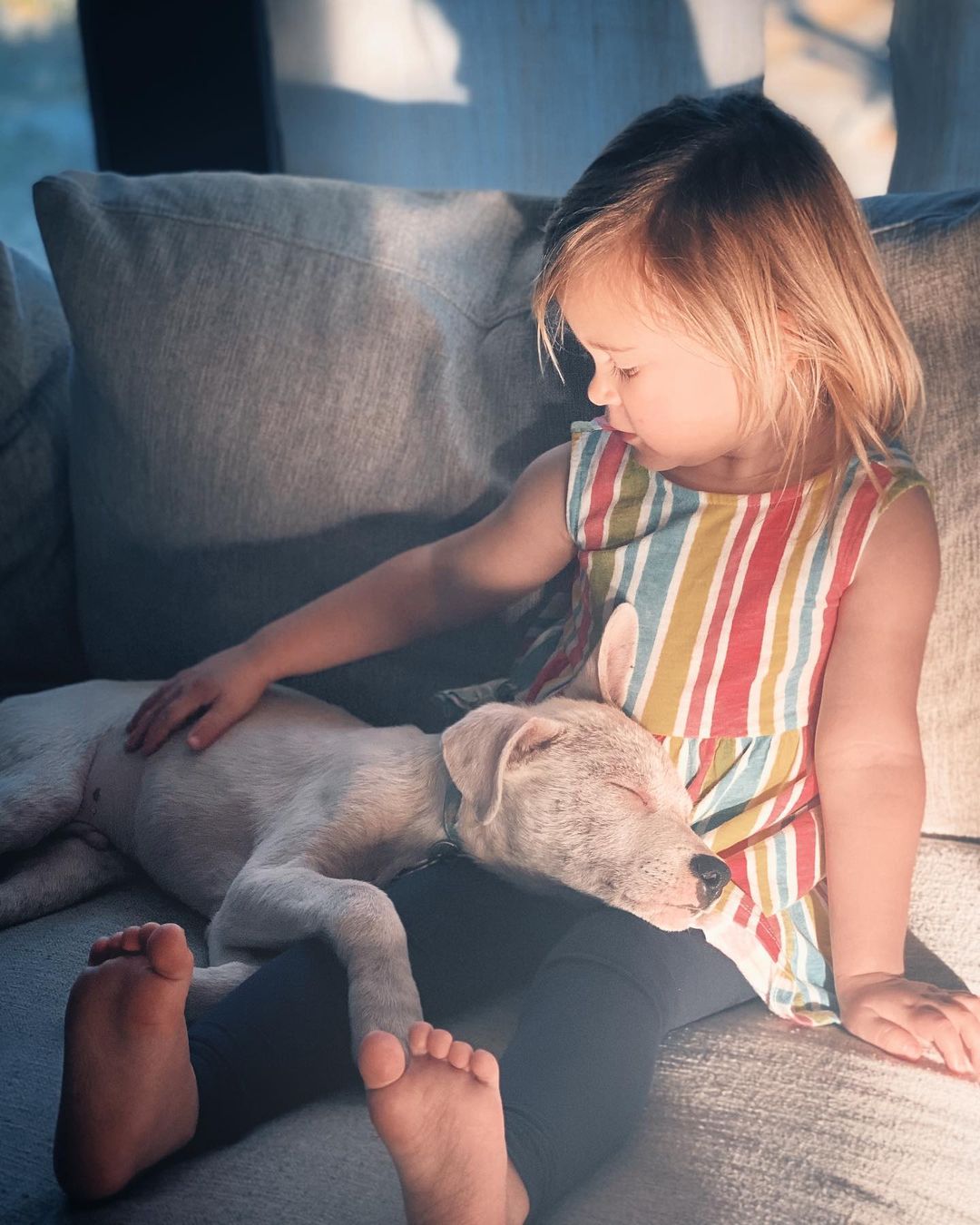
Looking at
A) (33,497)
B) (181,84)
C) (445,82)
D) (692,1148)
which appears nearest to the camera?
(692,1148)

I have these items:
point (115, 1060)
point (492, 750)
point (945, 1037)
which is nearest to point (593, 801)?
point (492, 750)

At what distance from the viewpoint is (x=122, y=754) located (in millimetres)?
1401

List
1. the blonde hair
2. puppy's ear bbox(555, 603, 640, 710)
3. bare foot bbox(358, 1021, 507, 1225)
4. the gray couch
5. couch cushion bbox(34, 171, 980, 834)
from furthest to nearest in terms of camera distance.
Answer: couch cushion bbox(34, 171, 980, 834) < the gray couch < puppy's ear bbox(555, 603, 640, 710) < the blonde hair < bare foot bbox(358, 1021, 507, 1225)

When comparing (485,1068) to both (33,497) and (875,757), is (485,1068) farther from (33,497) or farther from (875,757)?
(33,497)

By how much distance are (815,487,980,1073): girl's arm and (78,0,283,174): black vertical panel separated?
1.76m

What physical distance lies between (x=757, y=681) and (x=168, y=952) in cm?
59

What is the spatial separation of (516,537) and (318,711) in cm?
36

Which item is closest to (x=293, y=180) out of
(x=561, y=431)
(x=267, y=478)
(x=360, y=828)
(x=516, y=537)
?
(x=267, y=478)

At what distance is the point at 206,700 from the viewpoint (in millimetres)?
1396

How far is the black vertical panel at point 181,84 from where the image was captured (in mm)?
2299

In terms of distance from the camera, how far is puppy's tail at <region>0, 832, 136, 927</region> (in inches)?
51.6

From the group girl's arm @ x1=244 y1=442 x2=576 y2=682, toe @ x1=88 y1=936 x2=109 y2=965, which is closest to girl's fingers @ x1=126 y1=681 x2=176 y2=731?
girl's arm @ x1=244 y1=442 x2=576 y2=682

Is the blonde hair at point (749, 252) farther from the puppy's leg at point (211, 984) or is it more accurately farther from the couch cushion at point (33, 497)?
the couch cushion at point (33, 497)

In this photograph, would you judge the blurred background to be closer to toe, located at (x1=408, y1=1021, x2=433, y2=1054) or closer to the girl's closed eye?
the girl's closed eye
